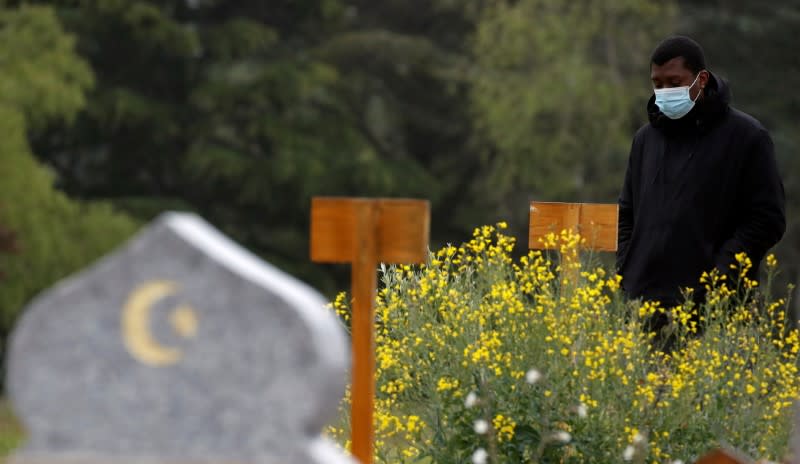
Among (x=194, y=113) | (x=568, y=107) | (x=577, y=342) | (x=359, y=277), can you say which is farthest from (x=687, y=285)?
(x=194, y=113)

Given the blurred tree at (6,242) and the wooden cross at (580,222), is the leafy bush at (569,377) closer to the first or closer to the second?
the wooden cross at (580,222)

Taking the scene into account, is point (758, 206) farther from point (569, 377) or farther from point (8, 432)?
point (8, 432)

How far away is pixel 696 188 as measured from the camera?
570 cm

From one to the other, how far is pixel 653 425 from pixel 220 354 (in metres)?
2.23

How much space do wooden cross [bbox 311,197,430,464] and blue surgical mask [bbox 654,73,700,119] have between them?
4.77ft

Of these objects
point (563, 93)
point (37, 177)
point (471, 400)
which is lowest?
point (37, 177)

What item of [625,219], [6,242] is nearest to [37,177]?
[6,242]

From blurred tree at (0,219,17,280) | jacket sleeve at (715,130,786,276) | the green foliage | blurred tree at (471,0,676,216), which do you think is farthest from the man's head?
blurred tree at (471,0,676,216)

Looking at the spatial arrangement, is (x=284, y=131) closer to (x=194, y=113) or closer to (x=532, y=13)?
(x=194, y=113)

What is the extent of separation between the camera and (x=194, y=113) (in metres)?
25.0

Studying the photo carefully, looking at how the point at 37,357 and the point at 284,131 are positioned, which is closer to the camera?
the point at 37,357

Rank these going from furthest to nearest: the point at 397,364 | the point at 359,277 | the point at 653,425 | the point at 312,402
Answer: the point at 397,364 → the point at 653,425 → the point at 359,277 → the point at 312,402

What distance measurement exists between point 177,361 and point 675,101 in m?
2.86

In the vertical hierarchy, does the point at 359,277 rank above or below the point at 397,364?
above
